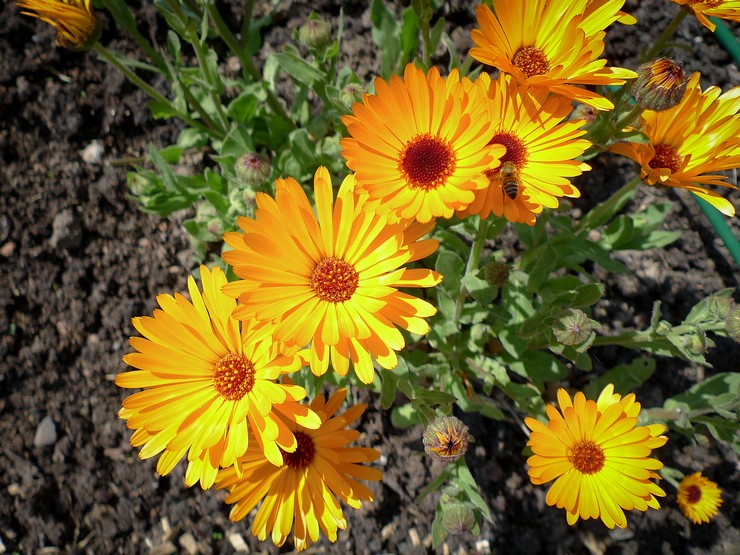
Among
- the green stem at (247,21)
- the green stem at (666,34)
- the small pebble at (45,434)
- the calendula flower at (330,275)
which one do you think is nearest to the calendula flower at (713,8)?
the green stem at (666,34)

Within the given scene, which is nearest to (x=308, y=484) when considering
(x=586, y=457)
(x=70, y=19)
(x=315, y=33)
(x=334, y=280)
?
(x=334, y=280)

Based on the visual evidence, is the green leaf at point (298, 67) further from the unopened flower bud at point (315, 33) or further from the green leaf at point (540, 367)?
the green leaf at point (540, 367)

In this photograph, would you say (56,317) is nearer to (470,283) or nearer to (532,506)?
Answer: (470,283)

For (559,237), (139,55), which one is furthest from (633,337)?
(139,55)

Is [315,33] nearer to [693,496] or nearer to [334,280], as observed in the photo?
[334,280]

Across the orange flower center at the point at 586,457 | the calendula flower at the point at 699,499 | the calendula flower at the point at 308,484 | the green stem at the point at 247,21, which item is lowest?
the calendula flower at the point at 308,484

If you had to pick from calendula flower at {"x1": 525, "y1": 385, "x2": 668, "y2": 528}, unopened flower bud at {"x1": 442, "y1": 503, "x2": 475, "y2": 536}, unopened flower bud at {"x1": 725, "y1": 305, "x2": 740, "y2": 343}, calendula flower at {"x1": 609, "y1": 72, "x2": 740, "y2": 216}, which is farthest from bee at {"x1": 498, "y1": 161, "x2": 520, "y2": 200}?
unopened flower bud at {"x1": 442, "y1": 503, "x2": 475, "y2": 536}
